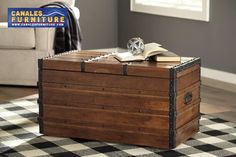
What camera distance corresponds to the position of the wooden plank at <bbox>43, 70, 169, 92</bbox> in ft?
11.4

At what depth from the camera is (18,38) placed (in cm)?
523

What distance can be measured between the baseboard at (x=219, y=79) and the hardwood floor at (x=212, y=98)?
9cm

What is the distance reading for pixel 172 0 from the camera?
599 cm

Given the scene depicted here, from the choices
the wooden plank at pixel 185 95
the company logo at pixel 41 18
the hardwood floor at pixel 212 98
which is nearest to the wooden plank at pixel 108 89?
the wooden plank at pixel 185 95

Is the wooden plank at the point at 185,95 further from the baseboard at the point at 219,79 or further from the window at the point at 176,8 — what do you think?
the window at the point at 176,8

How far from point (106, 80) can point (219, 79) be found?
2138 mm

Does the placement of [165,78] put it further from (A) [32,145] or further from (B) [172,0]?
(B) [172,0]

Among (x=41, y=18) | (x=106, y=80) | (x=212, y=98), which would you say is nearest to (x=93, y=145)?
(x=106, y=80)

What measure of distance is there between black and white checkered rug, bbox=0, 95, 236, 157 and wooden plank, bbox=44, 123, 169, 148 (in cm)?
3

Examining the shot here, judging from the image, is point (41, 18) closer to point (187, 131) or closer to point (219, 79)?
point (219, 79)

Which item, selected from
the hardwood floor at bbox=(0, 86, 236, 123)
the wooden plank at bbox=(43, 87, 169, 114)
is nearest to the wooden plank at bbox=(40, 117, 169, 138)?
the wooden plank at bbox=(43, 87, 169, 114)

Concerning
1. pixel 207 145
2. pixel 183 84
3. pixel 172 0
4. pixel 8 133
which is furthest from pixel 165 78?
pixel 172 0

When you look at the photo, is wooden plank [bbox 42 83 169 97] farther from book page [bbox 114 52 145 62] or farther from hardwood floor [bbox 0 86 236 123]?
hardwood floor [bbox 0 86 236 123]

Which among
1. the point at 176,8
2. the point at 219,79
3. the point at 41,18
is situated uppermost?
the point at 176,8
